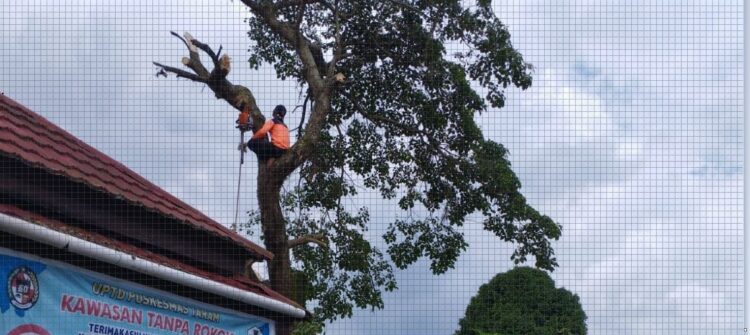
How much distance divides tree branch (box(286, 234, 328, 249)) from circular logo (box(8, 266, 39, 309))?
2235 mm

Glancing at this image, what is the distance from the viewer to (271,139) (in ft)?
16.8

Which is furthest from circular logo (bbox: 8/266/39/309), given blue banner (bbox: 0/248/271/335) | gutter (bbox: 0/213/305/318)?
gutter (bbox: 0/213/305/318)

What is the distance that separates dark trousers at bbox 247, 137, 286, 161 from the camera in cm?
510

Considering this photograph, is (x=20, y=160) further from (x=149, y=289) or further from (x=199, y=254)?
(x=199, y=254)

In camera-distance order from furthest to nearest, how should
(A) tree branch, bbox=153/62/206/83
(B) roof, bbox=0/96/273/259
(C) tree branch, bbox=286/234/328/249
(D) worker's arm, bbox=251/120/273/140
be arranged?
(C) tree branch, bbox=286/234/328/249, (A) tree branch, bbox=153/62/206/83, (D) worker's arm, bbox=251/120/273/140, (B) roof, bbox=0/96/273/259

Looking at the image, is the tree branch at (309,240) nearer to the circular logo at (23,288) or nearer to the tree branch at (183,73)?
the tree branch at (183,73)

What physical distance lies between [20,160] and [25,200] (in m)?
A: 0.16

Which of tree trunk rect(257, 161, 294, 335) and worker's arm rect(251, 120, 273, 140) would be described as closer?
worker's arm rect(251, 120, 273, 140)

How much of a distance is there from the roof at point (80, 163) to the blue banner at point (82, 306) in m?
0.30

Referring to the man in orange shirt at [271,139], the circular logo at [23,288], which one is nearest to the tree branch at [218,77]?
the man in orange shirt at [271,139]

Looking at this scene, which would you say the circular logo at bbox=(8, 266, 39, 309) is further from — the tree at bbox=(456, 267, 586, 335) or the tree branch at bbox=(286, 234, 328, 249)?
the tree at bbox=(456, 267, 586, 335)

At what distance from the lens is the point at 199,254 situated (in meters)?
4.21

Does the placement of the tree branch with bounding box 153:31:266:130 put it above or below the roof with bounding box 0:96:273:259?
above

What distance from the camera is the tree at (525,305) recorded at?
808 cm
